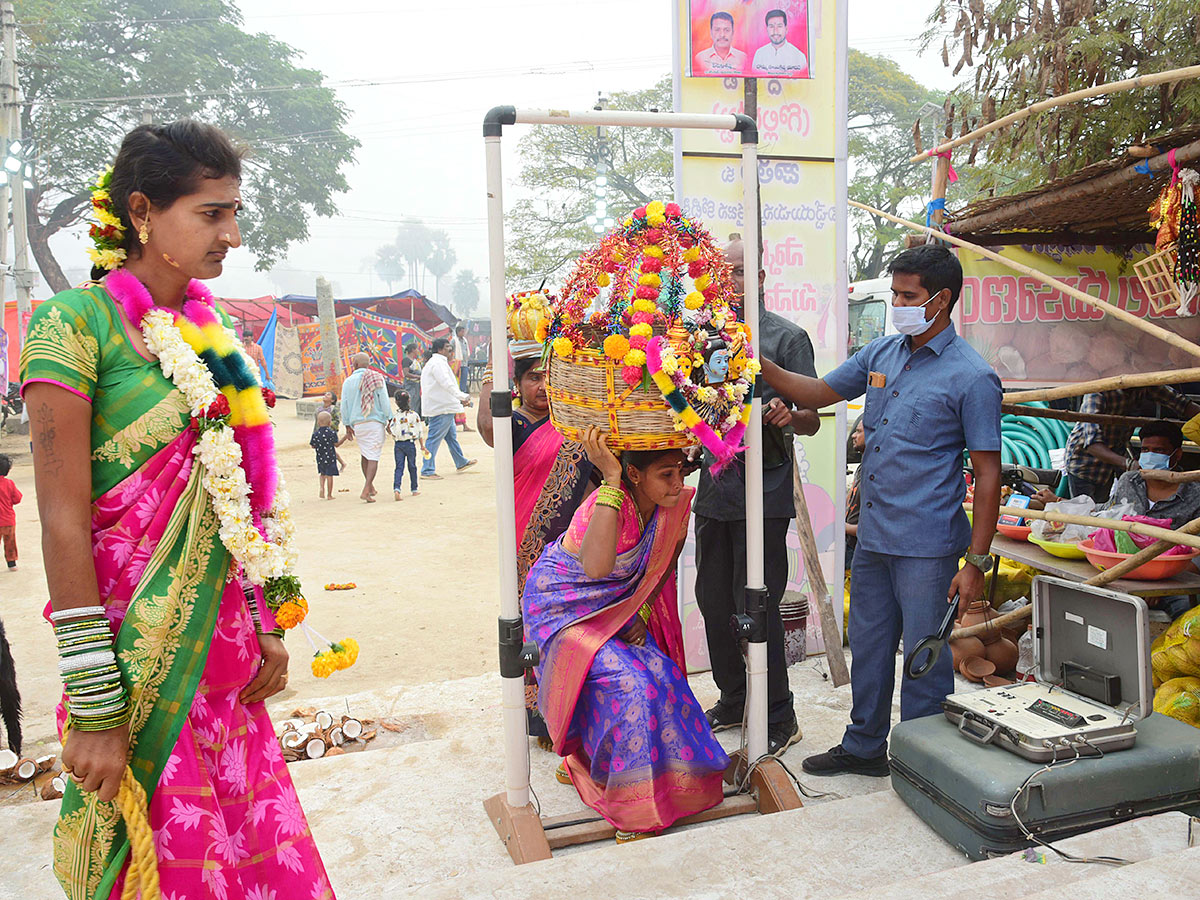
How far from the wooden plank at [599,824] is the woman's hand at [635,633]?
625 millimetres

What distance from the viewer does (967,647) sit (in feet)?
15.2

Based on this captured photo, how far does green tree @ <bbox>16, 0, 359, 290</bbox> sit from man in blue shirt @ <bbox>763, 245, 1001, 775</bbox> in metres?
28.0

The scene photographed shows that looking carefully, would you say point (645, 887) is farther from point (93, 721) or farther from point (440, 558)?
point (440, 558)

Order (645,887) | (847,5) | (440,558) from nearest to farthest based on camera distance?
(645,887) < (847,5) < (440,558)

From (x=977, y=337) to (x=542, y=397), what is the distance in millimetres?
3326

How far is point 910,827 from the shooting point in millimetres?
2939

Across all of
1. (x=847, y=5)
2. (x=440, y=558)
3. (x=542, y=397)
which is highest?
(x=847, y=5)

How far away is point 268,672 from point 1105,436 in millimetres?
5590

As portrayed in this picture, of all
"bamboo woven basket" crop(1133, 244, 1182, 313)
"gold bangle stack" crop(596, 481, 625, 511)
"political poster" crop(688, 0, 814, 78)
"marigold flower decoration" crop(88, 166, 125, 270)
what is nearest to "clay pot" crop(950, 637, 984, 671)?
"bamboo woven basket" crop(1133, 244, 1182, 313)

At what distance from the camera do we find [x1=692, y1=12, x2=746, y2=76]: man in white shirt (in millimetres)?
4617

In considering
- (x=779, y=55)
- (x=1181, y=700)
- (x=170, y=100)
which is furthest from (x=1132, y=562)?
(x=170, y=100)

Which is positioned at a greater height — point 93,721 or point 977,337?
point 977,337

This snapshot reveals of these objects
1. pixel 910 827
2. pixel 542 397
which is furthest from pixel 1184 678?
pixel 542 397

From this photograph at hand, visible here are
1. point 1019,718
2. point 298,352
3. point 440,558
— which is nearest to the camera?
point 1019,718
